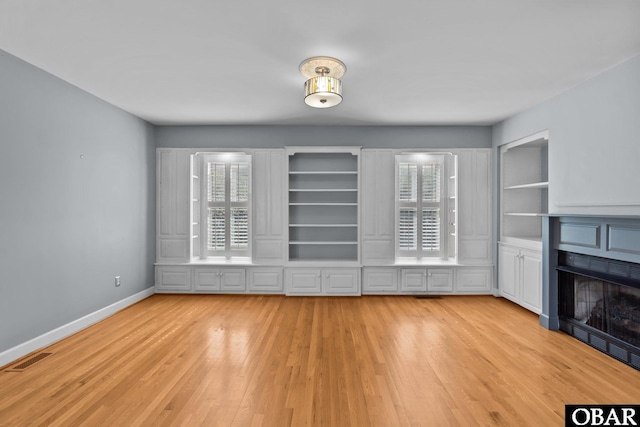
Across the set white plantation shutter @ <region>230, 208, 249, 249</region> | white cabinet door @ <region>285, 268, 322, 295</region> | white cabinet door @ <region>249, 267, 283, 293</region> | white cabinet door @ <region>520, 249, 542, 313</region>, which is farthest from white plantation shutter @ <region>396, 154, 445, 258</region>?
white plantation shutter @ <region>230, 208, 249, 249</region>

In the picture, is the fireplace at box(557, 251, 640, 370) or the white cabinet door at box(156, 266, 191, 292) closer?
the fireplace at box(557, 251, 640, 370)

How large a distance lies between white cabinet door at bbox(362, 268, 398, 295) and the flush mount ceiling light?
3.04m

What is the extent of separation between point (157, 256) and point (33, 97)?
2905mm

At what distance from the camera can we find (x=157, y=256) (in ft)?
17.8

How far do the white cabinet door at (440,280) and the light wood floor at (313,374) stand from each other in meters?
1.05

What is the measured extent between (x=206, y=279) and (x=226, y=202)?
1.33 metres

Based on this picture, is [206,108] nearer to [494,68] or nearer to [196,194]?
[196,194]

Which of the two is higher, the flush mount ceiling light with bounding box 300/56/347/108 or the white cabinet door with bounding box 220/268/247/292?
the flush mount ceiling light with bounding box 300/56/347/108

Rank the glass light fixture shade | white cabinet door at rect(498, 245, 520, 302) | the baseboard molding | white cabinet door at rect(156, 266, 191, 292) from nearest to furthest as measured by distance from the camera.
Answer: the baseboard molding < the glass light fixture shade < white cabinet door at rect(498, 245, 520, 302) < white cabinet door at rect(156, 266, 191, 292)

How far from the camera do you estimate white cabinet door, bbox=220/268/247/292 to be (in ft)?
17.5

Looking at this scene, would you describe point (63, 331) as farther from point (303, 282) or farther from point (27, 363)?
point (303, 282)

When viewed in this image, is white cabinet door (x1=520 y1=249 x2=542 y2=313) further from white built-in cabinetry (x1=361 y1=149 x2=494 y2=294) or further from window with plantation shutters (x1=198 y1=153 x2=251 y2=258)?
window with plantation shutters (x1=198 y1=153 x2=251 y2=258)

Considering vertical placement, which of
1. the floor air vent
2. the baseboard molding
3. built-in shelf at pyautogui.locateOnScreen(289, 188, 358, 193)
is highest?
built-in shelf at pyautogui.locateOnScreen(289, 188, 358, 193)

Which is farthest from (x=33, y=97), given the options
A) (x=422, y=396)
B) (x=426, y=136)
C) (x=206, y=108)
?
(x=426, y=136)
